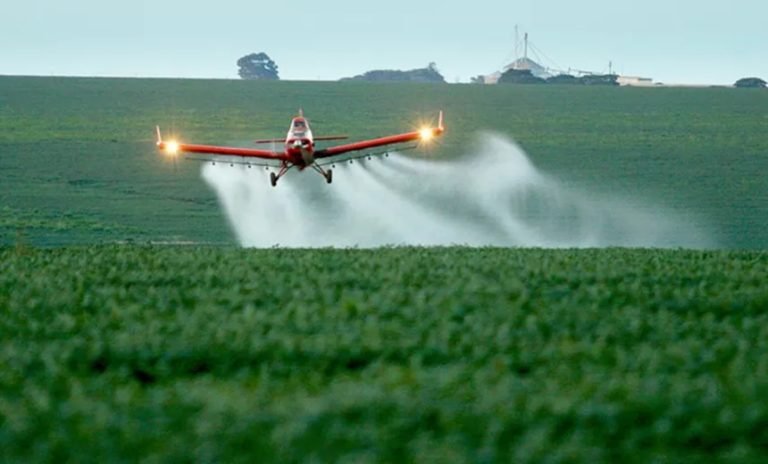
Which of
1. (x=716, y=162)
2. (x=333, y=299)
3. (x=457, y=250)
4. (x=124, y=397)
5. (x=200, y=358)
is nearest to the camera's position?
(x=124, y=397)

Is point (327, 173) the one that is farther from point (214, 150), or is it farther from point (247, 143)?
point (247, 143)

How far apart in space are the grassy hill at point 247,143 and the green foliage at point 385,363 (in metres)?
52.8

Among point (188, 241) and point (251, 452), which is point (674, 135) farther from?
point (251, 452)

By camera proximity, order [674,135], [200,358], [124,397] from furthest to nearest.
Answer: [674,135]
[200,358]
[124,397]

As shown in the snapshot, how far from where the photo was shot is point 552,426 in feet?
62.5

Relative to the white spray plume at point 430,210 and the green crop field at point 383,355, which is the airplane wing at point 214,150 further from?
the white spray plume at point 430,210

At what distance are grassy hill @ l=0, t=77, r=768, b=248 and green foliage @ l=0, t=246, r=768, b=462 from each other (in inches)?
2081

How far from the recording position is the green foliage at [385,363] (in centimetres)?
1841

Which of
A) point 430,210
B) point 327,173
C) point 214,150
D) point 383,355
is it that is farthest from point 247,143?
point 383,355

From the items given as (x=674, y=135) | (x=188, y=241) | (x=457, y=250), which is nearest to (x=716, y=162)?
(x=674, y=135)

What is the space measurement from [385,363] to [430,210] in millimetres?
81614

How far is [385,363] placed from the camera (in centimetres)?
2412

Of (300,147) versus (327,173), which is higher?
(300,147)

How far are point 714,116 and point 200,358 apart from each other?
567 feet
